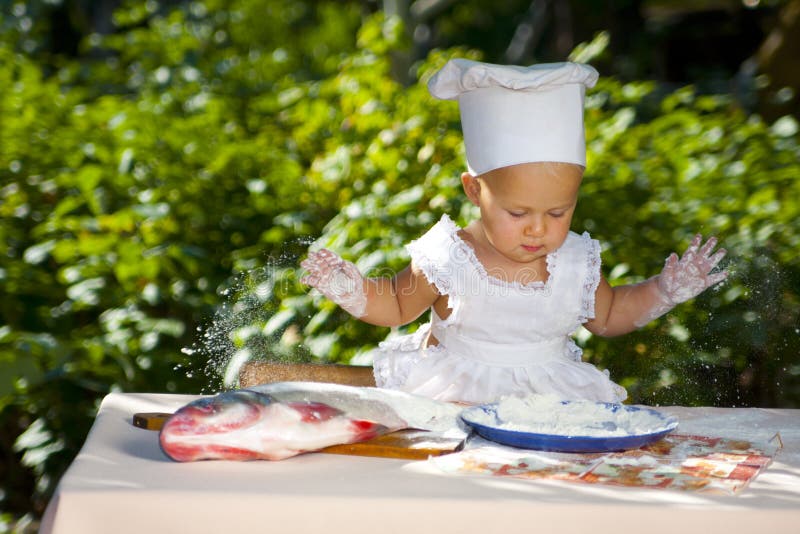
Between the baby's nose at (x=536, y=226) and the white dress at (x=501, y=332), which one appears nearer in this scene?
the baby's nose at (x=536, y=226)

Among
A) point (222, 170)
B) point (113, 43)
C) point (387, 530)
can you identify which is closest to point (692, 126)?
point (222, 170)

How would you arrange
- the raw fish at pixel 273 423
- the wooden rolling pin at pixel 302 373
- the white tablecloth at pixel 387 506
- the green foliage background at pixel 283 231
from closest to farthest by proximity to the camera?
1. the white tablecloth at pixel 387 506
2. the raw fish at pixel 273 423
3. the wooden rolling pin at pixel 302 373
4. the green foliage background at pixel 283 231

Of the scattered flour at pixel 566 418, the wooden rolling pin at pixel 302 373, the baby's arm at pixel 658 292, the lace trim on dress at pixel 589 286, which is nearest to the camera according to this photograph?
the scattered flour at pixel 566 418

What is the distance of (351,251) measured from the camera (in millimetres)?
3105

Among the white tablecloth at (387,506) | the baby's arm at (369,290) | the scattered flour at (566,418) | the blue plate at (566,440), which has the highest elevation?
the baby's arm at (369,290)

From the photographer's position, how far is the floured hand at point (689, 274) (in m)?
2.22

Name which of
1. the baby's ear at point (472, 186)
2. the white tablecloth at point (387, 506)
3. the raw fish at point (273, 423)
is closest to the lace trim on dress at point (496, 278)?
the baby's ear at point (472, 186)

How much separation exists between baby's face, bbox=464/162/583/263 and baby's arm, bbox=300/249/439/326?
0.77 ft

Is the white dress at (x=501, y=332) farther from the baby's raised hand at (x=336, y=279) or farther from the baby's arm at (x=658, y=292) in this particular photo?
the baby's raised hand at (x=336, y=279)

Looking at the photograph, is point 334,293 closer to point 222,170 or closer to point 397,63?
point 222,170

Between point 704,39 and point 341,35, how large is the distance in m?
3.05

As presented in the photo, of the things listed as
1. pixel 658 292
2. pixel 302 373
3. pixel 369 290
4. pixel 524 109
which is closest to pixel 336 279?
pixel 369 290

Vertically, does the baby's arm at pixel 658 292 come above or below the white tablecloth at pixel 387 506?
above

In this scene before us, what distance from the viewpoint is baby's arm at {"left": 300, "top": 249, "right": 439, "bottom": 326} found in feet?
7.16
